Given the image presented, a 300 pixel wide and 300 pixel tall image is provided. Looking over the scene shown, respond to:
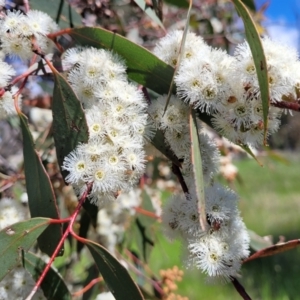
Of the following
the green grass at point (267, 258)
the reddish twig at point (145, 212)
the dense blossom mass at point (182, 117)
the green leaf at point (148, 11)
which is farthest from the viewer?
the green grass at point (267, 258)

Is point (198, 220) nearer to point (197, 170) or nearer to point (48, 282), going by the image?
point (197, 170)

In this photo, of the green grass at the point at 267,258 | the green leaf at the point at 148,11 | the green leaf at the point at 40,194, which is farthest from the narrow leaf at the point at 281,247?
the green leaf at the point at 148,11

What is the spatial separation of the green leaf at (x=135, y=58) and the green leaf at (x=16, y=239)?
329 mm

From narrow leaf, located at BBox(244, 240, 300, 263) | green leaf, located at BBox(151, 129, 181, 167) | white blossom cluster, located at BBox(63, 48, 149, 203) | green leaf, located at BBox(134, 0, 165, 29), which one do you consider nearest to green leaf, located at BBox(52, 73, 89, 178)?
white blossom cluster, located at BBox(63, 48, 149, 203)

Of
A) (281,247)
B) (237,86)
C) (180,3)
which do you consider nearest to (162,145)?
(237,86)

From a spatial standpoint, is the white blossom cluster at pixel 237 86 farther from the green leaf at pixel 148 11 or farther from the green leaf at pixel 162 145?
the green leaf at pixel 148 11

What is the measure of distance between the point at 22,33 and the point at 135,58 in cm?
22

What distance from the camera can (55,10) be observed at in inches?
45.5

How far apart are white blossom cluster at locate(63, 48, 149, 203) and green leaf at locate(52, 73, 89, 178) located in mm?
19

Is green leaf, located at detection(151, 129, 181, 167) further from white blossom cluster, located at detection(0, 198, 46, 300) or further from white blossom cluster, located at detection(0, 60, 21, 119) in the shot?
white blossom cluster, located at detection(0, 198, 46, 300)

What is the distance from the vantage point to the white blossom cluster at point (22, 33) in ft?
3.02

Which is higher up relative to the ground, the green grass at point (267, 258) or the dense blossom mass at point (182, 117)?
the dense blossom mass at point (182, 117)

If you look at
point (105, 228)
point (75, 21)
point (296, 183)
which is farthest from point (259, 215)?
point (75, 21)

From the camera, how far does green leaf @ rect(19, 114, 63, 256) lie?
0.95 meters
